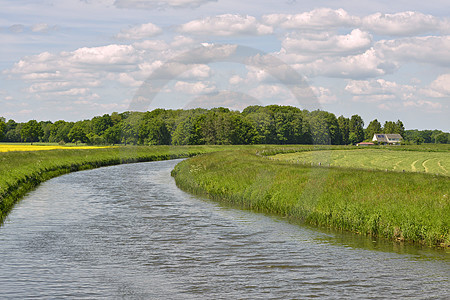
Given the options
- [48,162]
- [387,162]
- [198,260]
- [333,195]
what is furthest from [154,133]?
[198,260]

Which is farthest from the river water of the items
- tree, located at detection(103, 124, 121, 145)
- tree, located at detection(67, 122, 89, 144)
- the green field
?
tree, located at detection(67, 122, 89, 144)

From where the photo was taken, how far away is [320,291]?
15.0 m

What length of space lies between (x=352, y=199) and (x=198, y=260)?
10.6m

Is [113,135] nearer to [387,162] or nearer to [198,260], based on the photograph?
[387,162]

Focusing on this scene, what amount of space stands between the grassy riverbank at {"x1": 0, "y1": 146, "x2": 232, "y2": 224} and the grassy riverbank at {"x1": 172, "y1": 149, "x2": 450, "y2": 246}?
1544 cm

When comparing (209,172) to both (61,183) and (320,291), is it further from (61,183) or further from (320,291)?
(320,291)

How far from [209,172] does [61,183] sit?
49.5 ft

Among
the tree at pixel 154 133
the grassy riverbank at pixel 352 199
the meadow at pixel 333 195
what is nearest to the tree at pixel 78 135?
the tree at pixel 154 133

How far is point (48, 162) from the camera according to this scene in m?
63.1

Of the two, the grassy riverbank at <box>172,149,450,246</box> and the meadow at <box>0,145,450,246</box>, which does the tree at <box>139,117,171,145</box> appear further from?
the grassy riverbank at <box>172,149,450,246</box>

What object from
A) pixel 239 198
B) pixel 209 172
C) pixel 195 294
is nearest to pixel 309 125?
pixel 209 172

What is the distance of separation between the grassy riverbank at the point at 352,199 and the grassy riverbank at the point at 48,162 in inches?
608

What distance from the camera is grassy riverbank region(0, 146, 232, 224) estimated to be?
36328mm

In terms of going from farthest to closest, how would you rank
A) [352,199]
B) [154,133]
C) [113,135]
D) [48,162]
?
[113,135] < [154,133] < [48,162] < [352,199]
